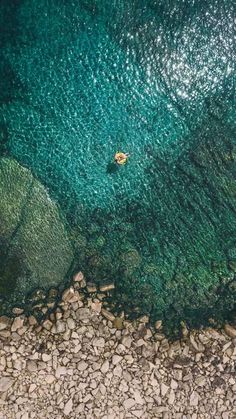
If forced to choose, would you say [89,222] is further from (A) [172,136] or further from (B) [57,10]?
(B) [57,10]

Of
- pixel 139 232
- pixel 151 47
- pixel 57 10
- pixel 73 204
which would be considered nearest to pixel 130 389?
pixel 139 232

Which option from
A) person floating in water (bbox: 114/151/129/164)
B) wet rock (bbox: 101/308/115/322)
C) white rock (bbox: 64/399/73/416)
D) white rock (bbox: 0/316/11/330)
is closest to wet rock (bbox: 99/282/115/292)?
wet rock (bbox: 101/308/115/322)

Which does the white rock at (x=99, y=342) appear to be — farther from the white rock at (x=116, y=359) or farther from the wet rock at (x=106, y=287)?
the wet rock at (x=106, y=287)

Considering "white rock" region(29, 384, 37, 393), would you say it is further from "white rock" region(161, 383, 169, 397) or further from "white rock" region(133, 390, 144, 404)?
"white rock" region(161, 383, 169, 397)

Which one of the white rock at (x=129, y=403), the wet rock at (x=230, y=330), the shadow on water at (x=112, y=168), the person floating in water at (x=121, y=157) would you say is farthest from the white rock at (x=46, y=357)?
the person floating in water at (x=121, y=157)

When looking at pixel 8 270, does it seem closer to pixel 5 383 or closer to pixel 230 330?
pixel 5 383
